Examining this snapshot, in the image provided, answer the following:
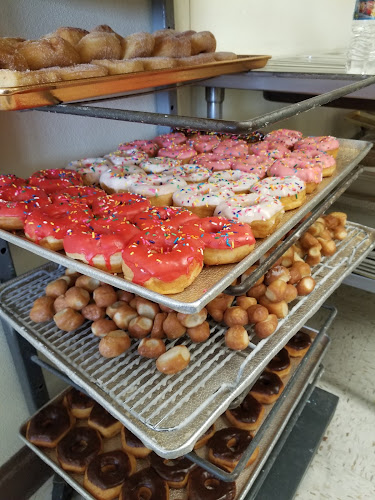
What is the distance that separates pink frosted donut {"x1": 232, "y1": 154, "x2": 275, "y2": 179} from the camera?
5.00 ft

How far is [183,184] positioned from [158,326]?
0.49 m

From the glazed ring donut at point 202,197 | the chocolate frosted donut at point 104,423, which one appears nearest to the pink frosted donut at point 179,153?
the glazed ring donut at point 202,197

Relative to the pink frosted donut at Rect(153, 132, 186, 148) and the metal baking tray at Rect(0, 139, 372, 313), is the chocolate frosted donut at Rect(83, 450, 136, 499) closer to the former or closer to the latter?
the metal baking tray at Rect(0, 139, 372, 313)

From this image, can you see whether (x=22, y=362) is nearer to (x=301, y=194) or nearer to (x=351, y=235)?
(x=301, y=194)

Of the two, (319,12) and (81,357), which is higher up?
(319,12)

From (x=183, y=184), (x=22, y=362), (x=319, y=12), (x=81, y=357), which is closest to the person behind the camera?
(x=81, y=357)

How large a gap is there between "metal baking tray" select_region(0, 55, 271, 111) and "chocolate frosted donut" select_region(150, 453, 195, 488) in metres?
1.17

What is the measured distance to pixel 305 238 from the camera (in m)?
1.65

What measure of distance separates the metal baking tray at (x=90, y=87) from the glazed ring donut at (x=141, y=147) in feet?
1.22

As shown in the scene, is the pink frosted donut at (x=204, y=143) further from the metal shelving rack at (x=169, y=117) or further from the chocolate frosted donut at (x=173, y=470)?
the chocolate frosted donut at (x=173, y=470)

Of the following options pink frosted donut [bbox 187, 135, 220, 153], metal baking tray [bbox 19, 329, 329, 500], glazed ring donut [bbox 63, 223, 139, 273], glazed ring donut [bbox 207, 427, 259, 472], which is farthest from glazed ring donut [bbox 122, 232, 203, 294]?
pink frosted donut [bbox 187, 135, 220, 153]

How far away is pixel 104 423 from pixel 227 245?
898mm

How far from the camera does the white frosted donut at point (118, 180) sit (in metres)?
1.38

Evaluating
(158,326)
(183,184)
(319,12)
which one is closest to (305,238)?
(183,184)
